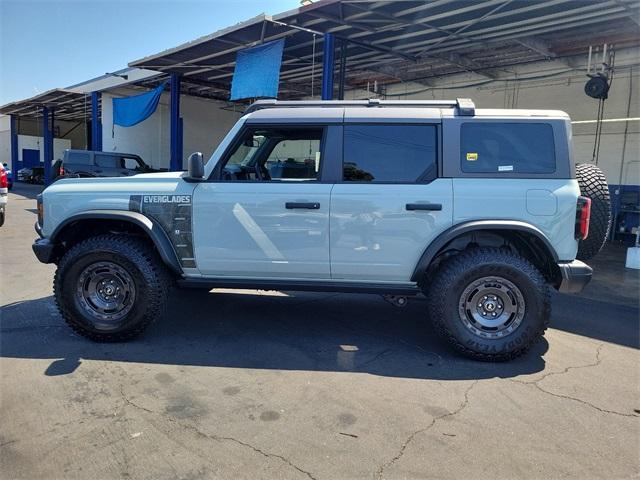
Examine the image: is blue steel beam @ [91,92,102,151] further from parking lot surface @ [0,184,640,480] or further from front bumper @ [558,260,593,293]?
front bumper @ [558,260,593,293]

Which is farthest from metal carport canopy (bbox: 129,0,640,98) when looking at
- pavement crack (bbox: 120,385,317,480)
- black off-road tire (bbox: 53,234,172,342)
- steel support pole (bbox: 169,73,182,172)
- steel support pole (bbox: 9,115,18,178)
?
steel support pole (bbox: 9,115,18,178)

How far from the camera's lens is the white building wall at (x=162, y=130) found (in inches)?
861

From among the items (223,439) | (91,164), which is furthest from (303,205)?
(91,164)

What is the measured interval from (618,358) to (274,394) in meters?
3.16

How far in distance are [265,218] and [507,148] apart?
216 centimetres

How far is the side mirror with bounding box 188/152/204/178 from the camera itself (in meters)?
4.22

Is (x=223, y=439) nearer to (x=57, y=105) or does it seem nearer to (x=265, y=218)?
(x=265, y=218)

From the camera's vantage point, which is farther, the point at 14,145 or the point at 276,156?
the point at 14,145

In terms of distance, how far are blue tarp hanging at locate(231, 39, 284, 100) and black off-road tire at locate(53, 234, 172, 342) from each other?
24.2 feet

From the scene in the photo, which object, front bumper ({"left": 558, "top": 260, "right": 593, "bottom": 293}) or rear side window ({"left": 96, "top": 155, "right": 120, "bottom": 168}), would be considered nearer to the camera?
front bumper ({"left": 558, "top": 260, "right": 593, "bottom": 293})

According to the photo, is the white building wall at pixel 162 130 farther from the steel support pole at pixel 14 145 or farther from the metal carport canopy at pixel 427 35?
the steel support pole at pixel 14 145

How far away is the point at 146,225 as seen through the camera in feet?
14.1

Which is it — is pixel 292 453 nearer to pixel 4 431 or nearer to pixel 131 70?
pixel 4 431

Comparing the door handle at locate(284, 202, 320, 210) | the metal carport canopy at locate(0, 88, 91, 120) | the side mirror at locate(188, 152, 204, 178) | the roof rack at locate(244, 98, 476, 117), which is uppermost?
the metal carport canopy at locate(0, 88, 91, 120)
